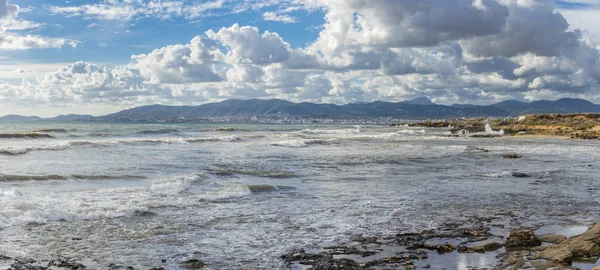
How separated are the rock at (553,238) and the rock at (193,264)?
26.6 ft

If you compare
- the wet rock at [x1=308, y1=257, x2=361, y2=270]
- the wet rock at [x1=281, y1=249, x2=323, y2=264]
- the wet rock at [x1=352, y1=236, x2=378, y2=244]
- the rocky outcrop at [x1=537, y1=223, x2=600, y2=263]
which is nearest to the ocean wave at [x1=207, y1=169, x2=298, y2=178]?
the wet rock at [x1=352, y1=236, x2=378, y2=244]

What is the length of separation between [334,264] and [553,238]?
577 centimetres

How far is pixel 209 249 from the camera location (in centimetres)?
1112

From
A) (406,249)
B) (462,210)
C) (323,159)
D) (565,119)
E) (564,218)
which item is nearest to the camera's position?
(406,249)

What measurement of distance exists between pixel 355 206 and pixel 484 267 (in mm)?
7549

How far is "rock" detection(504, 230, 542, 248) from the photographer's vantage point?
439 inches

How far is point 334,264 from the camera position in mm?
9766

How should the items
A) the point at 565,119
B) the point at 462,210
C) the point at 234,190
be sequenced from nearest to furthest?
the point at 462,210 → the point at 234,190 → the point at 565,119

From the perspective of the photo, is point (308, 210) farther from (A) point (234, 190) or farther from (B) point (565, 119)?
(B) point (565, 119)

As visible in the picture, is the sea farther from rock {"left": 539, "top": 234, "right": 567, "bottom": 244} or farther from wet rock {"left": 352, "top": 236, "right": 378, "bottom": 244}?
rock {"left": 539, "top": 234, "right": 567, "bottom": 244}

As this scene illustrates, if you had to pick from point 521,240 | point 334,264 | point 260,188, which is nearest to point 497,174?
point 260,188

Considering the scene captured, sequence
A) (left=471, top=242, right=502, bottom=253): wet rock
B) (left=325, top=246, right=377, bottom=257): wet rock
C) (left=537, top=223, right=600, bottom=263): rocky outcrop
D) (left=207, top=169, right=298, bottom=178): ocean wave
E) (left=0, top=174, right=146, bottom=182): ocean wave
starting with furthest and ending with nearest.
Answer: (left=207, top=169, right=298, bottom=178): ocean wave → (left=0, top=174, right=146, bottom=182): ocean wave → (left=471, top=242, right=502, bottom=253): wet rock → (left=325, top=246, right=377, bottom=257): wet rock → (left=537, top=223, right=600, bottom=263): rocky outcrop

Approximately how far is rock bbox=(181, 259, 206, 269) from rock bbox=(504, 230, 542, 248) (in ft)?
22.8

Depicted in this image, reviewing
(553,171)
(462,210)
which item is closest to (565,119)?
(553,171)
